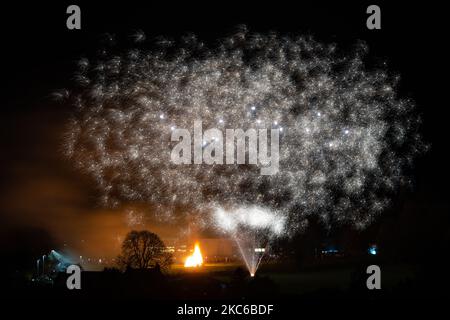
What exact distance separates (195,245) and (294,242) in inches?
419

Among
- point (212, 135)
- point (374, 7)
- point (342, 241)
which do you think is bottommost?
point (342, 241)

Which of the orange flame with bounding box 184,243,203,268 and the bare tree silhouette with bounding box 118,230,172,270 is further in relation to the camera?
the orange flame with bounding box 184,243,203,268

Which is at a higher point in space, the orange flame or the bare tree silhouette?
the bare tree silhouette

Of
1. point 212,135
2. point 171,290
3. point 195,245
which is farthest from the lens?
point 195,245

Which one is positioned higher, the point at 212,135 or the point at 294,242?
the point at 212,135

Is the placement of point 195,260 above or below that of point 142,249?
below

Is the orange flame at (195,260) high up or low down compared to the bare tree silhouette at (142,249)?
down

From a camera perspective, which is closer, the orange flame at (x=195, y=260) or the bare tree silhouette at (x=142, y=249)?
the bare tree silhouette at (x=142, y=249)

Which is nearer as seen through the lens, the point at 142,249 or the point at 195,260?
the point at 142,249

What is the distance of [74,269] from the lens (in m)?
18.0
